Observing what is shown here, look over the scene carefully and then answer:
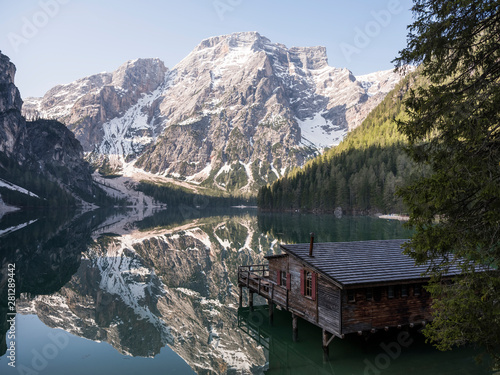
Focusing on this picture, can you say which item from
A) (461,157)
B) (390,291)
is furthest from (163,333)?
(461,157)

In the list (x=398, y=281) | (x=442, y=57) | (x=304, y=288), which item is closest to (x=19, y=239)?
(x=304, y=288)

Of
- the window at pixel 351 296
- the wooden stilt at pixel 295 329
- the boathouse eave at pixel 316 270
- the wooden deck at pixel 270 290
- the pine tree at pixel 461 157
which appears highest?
the pine tree at pixel 461 157

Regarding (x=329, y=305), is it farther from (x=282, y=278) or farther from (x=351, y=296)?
(x=282, y=278)

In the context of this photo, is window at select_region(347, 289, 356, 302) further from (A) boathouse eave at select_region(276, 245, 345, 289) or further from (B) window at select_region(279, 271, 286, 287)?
(B) window at select_region(279, 271, 286, 287)

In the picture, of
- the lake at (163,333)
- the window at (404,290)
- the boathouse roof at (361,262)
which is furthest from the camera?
the window at (404,290)

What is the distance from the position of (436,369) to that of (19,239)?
3078 inches

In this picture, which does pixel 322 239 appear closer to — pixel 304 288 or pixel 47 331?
pixel 304 288

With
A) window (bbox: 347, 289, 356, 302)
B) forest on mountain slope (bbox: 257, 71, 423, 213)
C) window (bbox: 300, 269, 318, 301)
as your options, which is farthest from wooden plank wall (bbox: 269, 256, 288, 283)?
forest on mountain slope (bbox: 257, 71, 423, 213)

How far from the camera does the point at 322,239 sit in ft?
203

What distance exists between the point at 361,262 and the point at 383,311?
3.02 meters

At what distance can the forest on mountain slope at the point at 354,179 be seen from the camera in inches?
5118

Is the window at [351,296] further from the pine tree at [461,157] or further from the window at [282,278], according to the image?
the pine tree at [461,157]

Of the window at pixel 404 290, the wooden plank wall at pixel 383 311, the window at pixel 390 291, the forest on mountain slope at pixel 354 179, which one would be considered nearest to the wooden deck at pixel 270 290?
the wooden plank wall at pixel 383 311

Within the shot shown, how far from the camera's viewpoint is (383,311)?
2005 cm
